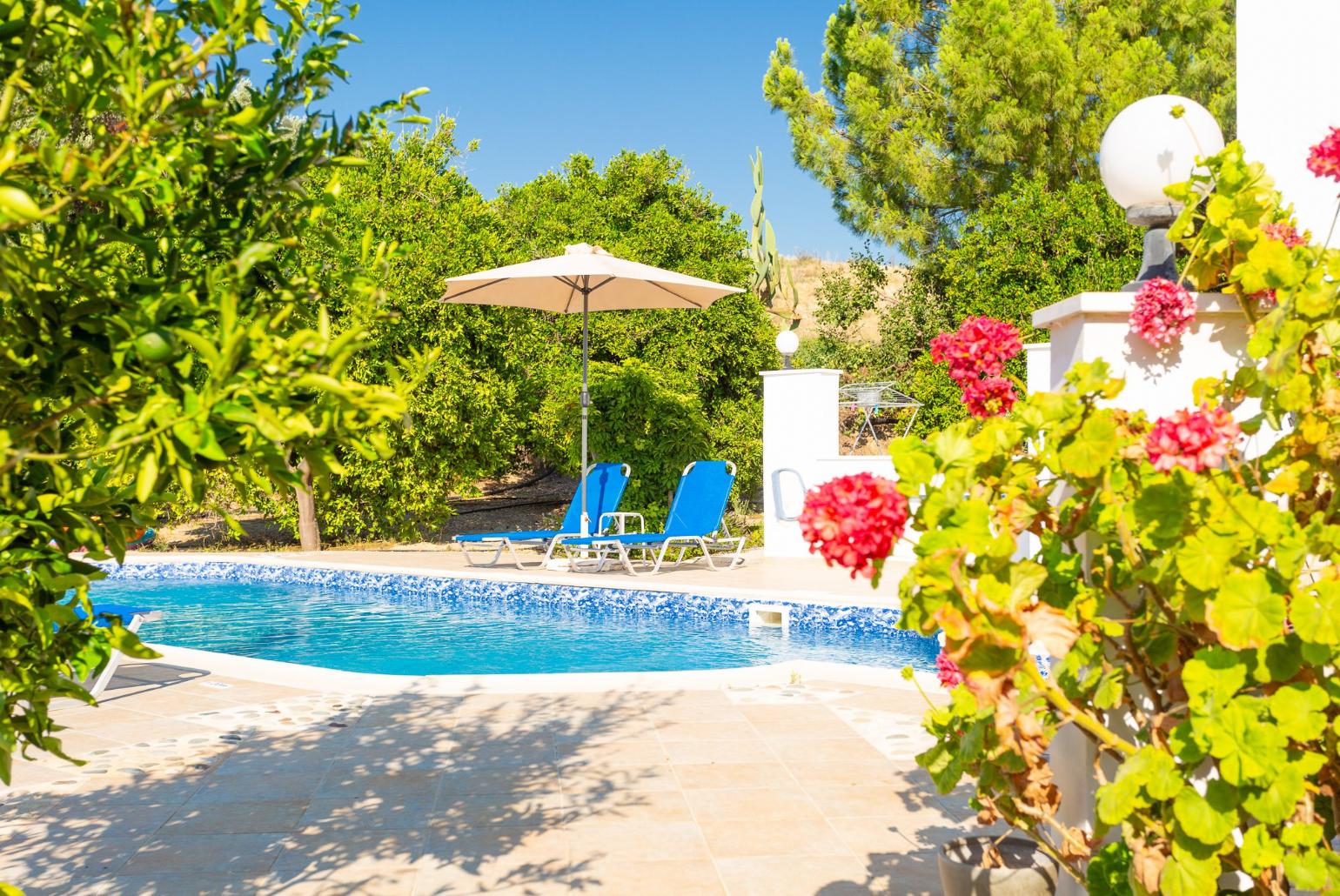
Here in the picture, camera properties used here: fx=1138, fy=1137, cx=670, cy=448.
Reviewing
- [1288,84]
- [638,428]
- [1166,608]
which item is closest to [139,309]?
[1166,608]

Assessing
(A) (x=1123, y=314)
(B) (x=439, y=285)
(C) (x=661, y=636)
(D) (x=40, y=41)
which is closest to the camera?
(D) (x=40, y=41)

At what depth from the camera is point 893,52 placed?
1552 cm

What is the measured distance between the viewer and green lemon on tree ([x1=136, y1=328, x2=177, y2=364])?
118 centimetres

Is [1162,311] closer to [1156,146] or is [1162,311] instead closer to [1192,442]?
[1156,146]

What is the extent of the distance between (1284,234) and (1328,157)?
0.60 ft

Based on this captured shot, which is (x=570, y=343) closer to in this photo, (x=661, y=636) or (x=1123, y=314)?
(x=661, y=636)

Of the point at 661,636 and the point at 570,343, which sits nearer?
the point at 661,636

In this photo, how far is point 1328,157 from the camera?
2533 mm

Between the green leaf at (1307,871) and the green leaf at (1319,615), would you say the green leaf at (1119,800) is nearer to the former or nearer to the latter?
the green leaf at (1307,871)

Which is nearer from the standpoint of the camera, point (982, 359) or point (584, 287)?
point (982, 359)

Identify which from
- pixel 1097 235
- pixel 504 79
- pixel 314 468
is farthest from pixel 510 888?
pixel 504 79

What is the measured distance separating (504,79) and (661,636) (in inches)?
833

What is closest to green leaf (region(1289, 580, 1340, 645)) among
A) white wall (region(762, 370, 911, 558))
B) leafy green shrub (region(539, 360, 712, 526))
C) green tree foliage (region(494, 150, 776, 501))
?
white wall (region(762, 370, 911, 558))

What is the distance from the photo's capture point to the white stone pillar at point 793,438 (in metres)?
11.3
